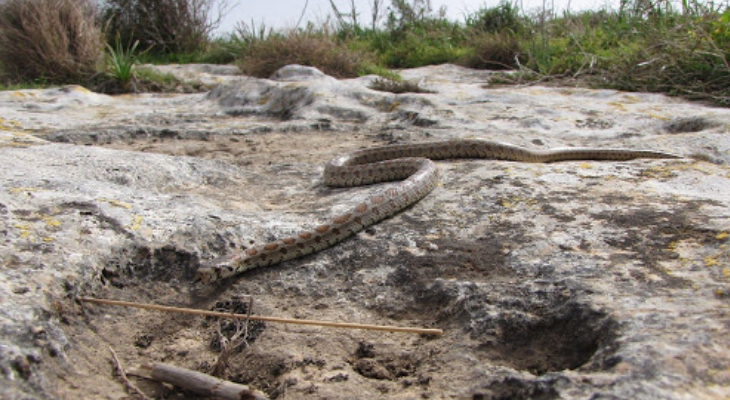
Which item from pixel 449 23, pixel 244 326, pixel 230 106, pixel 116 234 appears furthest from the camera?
pixel 449 23

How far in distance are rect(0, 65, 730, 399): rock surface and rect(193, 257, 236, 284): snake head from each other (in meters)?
0.08

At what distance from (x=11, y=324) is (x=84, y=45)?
10732mm

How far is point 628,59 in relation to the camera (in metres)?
8.87

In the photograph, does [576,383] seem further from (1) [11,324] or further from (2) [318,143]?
(2) [318,143]

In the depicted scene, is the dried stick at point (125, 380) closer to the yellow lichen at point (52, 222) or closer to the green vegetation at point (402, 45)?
the yellow lichen at point (52, 222)

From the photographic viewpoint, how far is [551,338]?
2.28 meters

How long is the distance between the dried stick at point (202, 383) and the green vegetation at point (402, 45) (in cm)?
721

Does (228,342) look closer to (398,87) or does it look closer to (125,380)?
(125,380)

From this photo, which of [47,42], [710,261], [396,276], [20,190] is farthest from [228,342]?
[47,42]

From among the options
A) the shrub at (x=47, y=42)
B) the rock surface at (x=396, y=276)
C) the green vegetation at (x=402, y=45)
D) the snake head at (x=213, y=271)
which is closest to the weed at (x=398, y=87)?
the green vegetation at (x=402, y=45)

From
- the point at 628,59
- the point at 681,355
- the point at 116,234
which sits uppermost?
the point at 628,59

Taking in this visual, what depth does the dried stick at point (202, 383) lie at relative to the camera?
2021 mm

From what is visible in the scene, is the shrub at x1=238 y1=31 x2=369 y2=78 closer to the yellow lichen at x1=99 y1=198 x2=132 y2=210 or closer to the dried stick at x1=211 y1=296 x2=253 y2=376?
the yellow lichen at x1=99 y1=198 x2=132 y2=210

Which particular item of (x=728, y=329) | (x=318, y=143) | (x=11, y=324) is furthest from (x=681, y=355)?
(x=318, y=143)
